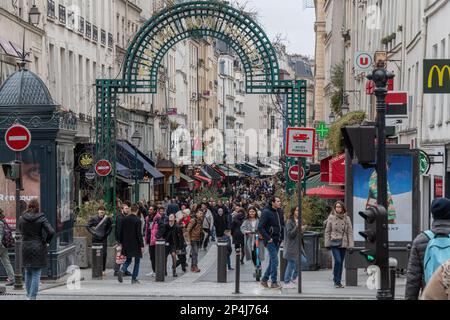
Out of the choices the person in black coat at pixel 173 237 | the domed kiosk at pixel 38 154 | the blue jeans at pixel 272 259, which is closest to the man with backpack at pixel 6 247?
the domed kiosk at pixel 38 154

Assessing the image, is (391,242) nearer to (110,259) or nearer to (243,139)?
(110,259)

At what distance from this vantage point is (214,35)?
36.2m

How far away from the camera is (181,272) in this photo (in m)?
28.3

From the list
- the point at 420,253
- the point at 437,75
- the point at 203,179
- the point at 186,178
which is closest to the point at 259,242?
the point at 437,75

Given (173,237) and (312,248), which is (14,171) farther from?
(312,248)

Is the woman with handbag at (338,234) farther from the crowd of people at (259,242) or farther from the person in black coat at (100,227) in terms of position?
the person in black coat at (100,227)

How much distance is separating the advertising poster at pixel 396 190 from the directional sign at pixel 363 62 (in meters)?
14.4

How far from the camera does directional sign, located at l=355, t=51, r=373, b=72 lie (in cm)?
3562

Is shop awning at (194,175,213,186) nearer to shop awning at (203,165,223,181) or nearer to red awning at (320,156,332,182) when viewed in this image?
shop awning at (203,165,223,181)

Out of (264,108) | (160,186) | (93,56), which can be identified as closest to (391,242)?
(93,56)

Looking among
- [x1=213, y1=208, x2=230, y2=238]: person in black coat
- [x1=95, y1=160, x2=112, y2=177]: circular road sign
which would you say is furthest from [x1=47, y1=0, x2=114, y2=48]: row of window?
[x1=95, y1=160, x2=112, y2=177]: circular road sign

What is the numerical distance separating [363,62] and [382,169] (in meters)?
22.8

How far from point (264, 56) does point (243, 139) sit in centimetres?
10616

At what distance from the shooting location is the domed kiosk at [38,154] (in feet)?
72.3
